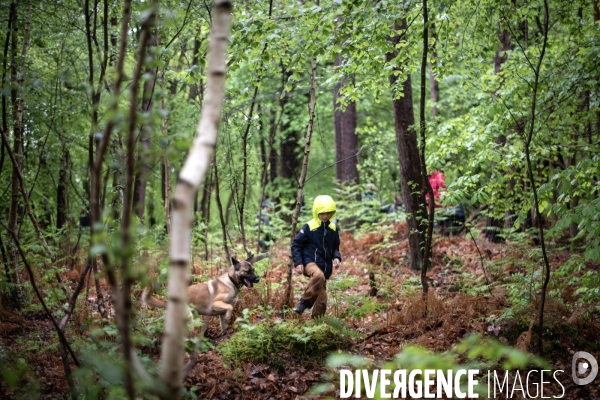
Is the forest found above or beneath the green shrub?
above

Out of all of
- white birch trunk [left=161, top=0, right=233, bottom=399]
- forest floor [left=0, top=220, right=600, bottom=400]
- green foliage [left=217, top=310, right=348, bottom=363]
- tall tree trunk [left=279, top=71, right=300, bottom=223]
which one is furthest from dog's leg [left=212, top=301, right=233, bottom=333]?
tall tree trunk [left=279, top=71, right=300, bottom=223]

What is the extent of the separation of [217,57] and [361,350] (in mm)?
4934

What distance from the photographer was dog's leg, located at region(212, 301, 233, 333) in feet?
22.0

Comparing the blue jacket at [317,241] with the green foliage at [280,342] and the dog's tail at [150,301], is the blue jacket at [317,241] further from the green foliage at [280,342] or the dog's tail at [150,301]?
the dog's tail at [150,301]

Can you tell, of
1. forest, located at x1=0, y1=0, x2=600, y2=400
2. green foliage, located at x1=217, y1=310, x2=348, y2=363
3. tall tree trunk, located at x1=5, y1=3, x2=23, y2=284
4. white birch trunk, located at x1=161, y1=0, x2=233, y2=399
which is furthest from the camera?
tall tree trunk, located at x1=5, y1=3, x2=23, y2=284

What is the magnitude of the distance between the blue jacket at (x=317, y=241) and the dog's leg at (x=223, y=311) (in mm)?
1311

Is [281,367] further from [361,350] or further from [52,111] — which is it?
[52,111]

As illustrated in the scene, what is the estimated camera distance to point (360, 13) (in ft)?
19.4

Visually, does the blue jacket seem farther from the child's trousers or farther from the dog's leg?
the dog's leg

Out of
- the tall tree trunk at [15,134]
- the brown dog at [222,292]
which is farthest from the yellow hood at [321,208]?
the tall tree trunk at [15,134]

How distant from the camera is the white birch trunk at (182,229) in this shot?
206 cm

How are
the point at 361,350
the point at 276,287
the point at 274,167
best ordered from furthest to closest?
1. the point at 274,167
2. the point at 276,287
3. the point at 361,350

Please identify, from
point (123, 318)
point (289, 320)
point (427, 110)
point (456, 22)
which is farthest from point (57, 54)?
point (427, 110)

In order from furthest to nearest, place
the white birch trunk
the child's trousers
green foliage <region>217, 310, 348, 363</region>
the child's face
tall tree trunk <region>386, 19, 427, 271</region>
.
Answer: tall tree trunk <region>386, 19, 427, 271</region>
the child's face
the child's trousers
green foliage <region>217, 310, 348, 363</region>
the white birch trunk
